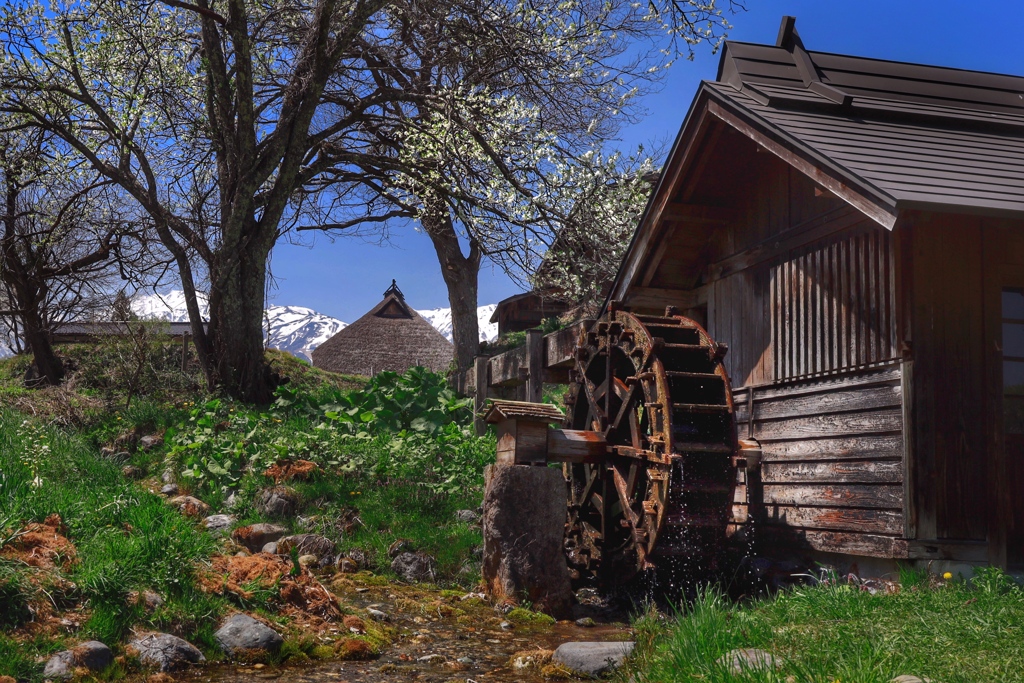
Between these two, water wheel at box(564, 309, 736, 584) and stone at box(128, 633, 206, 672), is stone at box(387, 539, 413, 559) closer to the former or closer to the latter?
water wheel at box(564, 309, 736, 584)

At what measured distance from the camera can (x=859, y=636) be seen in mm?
4500

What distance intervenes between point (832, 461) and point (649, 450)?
155cm

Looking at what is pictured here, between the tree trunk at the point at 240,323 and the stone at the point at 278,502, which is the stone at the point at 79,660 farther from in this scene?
the tree trunk at the point at 240,323

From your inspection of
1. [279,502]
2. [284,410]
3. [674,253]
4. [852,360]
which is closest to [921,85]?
[674,253]

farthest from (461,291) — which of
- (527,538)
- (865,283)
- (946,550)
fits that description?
(946,550)

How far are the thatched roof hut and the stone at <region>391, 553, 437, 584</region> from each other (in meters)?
28.0

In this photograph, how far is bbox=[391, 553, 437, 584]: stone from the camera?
8797 millimetres

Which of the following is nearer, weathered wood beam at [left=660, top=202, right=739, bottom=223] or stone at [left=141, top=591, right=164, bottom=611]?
stone at [left=141, top=591, right=164, bottom=611]

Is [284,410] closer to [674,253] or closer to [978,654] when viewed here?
[674,253]

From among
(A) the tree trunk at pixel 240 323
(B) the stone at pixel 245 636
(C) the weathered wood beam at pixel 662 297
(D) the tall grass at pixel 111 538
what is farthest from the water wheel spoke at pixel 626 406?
(A) the tree trunk at pixel 240 323

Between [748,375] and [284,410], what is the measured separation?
7742 mm

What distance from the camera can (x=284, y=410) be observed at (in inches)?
553

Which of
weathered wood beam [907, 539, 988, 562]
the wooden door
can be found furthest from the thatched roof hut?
weathered wood beam [907, 539, 988, 562]

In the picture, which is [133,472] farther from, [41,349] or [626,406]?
[41,349]
